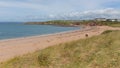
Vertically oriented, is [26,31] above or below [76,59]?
below

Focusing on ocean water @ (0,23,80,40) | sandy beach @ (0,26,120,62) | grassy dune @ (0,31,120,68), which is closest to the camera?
grassy dune @ (0,31,120,68)

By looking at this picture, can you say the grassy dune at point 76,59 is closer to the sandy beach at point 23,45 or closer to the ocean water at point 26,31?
the sandy beach at point 23,45

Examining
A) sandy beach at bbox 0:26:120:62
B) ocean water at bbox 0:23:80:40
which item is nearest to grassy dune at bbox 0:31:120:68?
sandy beach at bbox 0:26:120:62

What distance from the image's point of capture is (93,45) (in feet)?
34.6

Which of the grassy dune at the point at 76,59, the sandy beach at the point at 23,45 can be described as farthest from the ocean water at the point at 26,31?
the grassy dune at the point at 76,59

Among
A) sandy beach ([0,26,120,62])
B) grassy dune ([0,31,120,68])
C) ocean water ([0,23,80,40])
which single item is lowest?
ocean water ([0,23,80,40])

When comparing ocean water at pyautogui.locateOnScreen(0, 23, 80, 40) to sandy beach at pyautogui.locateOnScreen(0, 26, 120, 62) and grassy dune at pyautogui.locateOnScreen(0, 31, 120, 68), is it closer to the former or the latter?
sandy beach at pyautogui.locateOnScreen(0, 26, 120, 62)

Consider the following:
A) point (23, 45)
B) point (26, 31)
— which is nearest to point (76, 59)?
point (23, 45)

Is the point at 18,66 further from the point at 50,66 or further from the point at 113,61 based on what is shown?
the point at 113,61

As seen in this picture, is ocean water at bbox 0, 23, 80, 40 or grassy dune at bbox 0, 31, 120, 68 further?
ocean water at bbox 0, 23, 80, 40

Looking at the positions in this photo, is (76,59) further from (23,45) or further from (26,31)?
(26,31)

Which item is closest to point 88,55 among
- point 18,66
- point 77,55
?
point 77,55

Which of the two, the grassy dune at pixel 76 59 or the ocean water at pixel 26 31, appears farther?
the ocean water at pixel 26 31

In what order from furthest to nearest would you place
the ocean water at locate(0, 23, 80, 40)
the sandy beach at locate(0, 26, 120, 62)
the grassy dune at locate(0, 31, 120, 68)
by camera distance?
1. the ocean water at locate(0, 23, 80, 40)
2. the sandy beach at locate(0, 26, 120, 62)
3. the grassy dune at locate(0, 31, 120, 68)
